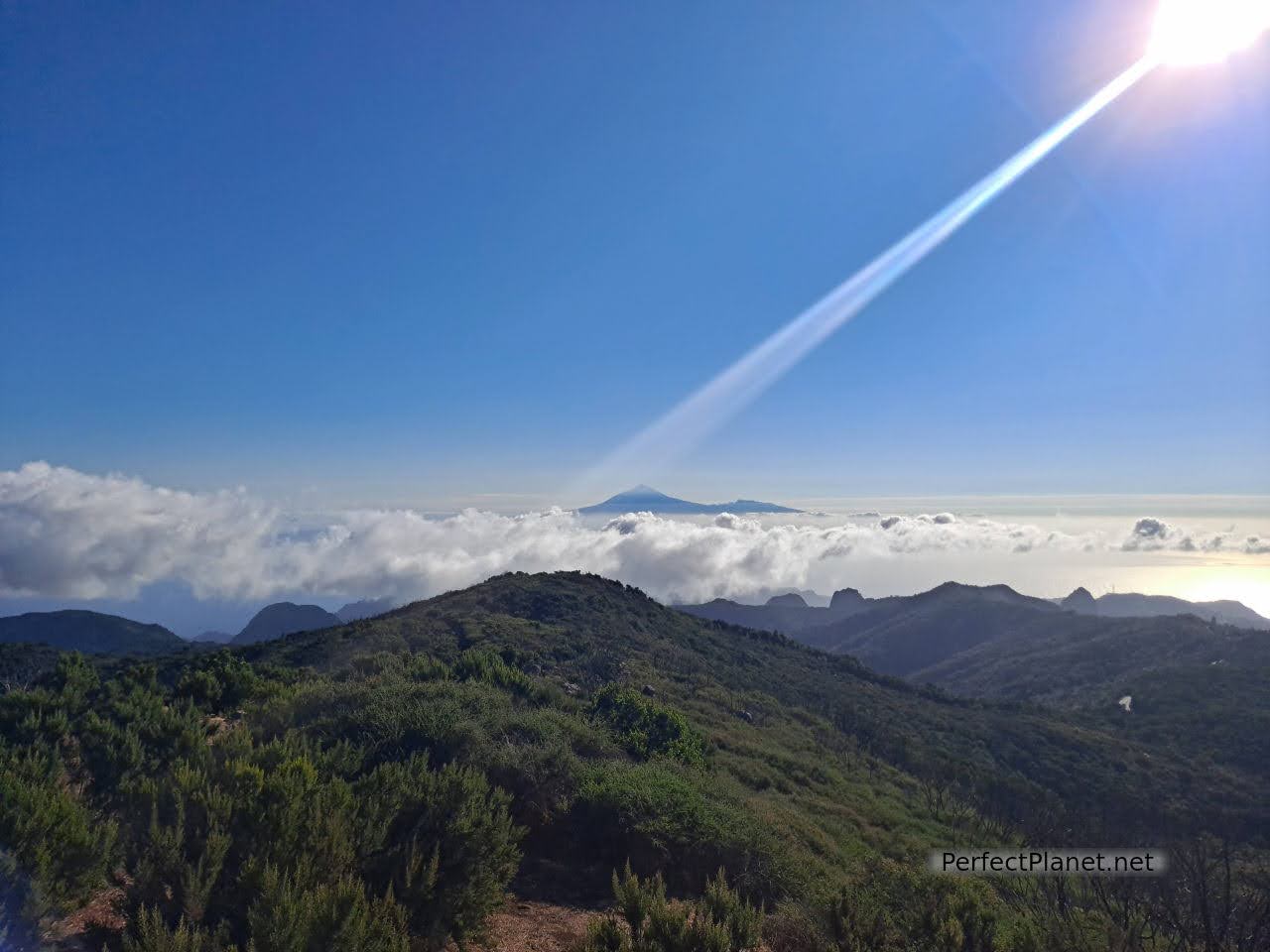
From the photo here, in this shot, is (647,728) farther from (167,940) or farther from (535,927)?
(167,940)

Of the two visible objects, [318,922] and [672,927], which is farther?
[672,927]

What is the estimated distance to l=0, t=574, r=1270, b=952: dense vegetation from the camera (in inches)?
234

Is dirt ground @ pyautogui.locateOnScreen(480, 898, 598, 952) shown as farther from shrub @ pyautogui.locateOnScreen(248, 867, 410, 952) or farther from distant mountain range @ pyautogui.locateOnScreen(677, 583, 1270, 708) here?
distant mountain range @ pyautogui.locateOnScreen(677, 583, 1270, 708)

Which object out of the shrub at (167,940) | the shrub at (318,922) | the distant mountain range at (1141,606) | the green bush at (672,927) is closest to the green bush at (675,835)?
the green bush at (672,927)

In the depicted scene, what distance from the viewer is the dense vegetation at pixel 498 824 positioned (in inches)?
234

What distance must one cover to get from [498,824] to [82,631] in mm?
124084

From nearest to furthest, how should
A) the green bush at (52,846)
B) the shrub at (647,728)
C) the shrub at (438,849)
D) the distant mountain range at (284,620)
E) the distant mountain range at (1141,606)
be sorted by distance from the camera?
the green bush at (52,846) < the shrub at (438,849) < the shrub at (647,728) < the distant mountain range at (284,620) < the distant mountain range at (1141,606)

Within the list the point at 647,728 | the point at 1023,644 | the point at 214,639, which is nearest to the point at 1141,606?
the point at 1023,644

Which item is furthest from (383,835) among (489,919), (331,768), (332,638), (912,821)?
(332,638)

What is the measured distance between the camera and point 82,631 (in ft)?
324

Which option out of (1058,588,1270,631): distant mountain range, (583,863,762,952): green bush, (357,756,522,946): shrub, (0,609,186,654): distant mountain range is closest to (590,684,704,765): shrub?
(357,756,522,946): shrub

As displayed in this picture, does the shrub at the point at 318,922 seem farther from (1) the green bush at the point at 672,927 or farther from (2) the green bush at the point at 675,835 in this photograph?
(2) the green bush at the point at 675,835

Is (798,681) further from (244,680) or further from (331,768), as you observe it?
(331,768)

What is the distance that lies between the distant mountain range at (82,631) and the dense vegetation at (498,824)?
85.5 meters
